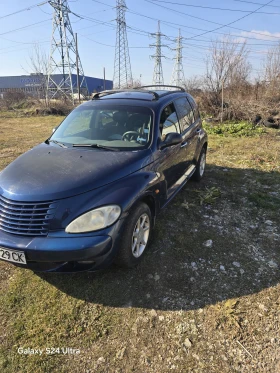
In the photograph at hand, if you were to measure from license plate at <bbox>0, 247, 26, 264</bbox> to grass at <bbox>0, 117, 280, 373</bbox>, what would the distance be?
52 centimetres

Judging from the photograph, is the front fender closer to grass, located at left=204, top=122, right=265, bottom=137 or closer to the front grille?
the front grille

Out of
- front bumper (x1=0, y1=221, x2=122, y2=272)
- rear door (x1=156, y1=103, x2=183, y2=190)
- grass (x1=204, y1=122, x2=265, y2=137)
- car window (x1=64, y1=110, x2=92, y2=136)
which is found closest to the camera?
front bumper (x1=0, y1=221, x2=122, y2=272)

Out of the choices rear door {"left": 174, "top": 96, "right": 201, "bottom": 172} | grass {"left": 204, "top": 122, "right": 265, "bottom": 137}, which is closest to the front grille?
rear door {"left": 174, "top": 96, "right": 201, "bottom": 172}

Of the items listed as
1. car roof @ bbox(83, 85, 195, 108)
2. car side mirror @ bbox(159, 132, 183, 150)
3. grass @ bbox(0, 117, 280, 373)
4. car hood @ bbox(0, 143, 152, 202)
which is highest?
car roof @ bbox(83, 85, 195, 108)

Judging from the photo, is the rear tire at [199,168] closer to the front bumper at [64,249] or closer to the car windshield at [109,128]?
the car windshield at [109,128]

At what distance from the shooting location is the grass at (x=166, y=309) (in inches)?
79.2

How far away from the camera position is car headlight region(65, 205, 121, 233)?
2254 mm

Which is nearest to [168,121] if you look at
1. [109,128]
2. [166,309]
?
[109,128]

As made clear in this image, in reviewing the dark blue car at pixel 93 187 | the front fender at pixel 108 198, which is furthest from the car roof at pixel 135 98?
the front fender at pixel 108 198

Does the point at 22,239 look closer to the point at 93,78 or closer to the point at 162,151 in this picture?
the point at 162,151

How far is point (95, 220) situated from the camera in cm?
229

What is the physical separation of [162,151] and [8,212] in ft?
6.23

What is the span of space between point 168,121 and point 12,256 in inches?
103

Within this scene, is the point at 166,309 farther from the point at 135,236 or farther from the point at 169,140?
the point at 169,140
